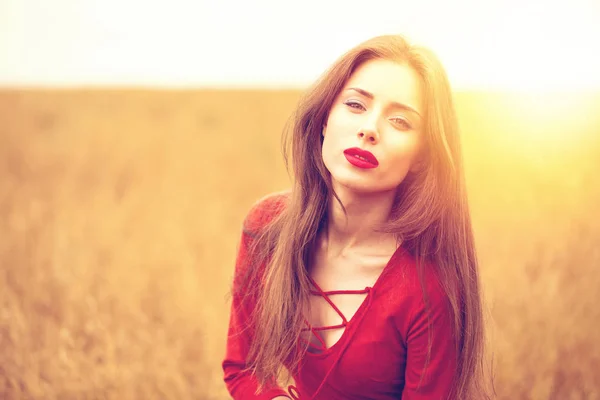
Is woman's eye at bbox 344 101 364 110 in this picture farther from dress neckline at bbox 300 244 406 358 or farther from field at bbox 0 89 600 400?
field at bbox 0 89 600 400

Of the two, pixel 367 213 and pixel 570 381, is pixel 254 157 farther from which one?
pixel 367 213

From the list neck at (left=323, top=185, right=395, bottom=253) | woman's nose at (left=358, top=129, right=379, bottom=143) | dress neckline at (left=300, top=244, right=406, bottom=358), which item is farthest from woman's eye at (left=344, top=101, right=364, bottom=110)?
dress neckline at (left=300, top=244, right=406, bottom=358)

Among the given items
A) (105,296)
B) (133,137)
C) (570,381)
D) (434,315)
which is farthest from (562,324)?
(133,137)

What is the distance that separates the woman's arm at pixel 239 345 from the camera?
6.35 ft

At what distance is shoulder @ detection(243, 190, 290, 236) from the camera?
204 cm

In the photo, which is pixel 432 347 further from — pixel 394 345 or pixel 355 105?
pixel 355 105

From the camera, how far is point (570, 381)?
288 cm

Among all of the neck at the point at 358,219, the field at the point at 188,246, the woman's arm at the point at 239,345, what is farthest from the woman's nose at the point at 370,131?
the field at the point at 188,246

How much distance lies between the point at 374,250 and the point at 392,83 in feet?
1.78

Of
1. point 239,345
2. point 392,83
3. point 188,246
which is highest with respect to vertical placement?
point 392,83

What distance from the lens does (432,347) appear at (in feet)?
5.61

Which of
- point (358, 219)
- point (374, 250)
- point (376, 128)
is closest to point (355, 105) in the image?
point (376, 128)

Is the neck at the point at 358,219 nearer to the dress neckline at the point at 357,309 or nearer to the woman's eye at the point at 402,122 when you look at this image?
the dress neckline at the point at 357,309

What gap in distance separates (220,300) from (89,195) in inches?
104
